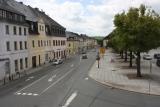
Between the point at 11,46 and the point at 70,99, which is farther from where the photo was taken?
the point at 11,46

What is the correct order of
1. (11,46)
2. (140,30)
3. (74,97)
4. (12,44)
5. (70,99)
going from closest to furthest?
(70,99)
(74,97)
(140,30)
(11,46)
(12,44)

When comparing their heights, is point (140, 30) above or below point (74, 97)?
above

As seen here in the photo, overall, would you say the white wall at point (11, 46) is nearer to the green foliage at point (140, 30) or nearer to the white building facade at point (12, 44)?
the white building facade at point (12, 44)

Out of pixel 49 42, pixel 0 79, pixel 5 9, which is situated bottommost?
pixel 0 79

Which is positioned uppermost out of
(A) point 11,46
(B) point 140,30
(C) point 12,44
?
(B) point 140,30

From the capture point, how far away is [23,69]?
182 feet

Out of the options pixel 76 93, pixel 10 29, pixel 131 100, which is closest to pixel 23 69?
pixel 10 29

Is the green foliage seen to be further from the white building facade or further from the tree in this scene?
the white building facade

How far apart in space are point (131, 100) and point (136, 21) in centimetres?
1532

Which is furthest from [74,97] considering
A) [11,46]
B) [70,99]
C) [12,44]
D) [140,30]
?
[12,44]

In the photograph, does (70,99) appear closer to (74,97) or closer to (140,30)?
(74,97)

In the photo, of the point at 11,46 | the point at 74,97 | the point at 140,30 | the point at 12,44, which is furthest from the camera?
the point at 12,44

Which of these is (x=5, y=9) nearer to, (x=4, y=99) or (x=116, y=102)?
(x=4, y=99)

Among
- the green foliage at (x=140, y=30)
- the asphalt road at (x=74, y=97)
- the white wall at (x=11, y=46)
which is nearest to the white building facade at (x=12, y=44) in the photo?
the white wall at (x=11, y=46)
